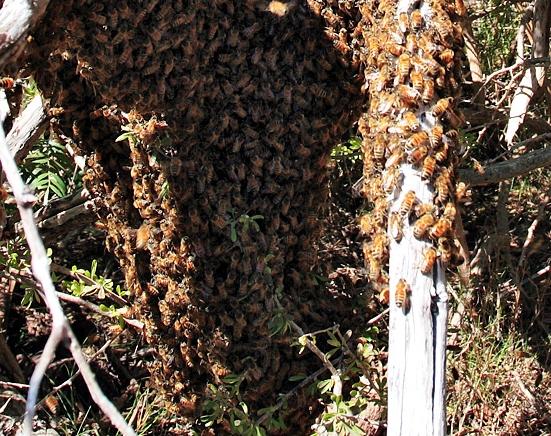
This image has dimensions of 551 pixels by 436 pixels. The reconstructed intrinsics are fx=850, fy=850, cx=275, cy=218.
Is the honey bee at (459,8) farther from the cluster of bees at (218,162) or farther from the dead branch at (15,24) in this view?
the dead branch at (15,24)

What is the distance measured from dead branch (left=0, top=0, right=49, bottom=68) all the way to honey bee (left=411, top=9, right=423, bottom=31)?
4.48ft

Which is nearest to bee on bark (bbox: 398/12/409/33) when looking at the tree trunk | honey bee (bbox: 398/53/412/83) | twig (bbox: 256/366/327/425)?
the tree trunk

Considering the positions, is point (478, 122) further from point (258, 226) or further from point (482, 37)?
point (258, 226)

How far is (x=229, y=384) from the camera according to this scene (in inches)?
153

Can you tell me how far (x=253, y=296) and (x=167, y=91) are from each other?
38.9 inches

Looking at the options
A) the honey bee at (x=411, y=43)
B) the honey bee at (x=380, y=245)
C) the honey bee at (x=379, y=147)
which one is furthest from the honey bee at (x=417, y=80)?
the honey bee at (x=380, y=245)

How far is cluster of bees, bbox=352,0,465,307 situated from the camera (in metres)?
2.85

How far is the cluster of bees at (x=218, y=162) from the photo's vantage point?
11.3ft

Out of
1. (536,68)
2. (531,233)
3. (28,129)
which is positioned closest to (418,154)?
(28,129)

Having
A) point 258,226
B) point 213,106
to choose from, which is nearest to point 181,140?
point 213,106

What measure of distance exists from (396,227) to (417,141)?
31 cm

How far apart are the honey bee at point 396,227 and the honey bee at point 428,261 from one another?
12 cm

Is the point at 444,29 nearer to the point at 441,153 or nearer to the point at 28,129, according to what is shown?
the point at 441,153

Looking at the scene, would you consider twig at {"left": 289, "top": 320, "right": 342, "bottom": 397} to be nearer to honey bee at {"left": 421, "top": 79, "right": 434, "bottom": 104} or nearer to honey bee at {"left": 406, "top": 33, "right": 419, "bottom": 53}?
honey bee at {"left": 421, "top": 79, "right": 434, "bottom": 104}
